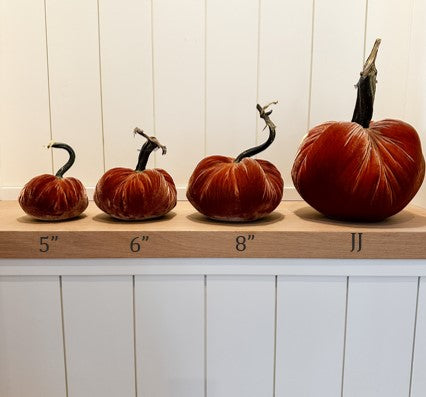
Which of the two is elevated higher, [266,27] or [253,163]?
[266,27]

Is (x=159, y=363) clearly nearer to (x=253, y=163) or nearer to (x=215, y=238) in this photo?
(x=215, y=238)

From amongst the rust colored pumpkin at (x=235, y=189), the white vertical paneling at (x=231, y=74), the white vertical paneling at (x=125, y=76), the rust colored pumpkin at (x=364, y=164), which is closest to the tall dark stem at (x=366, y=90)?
the rust colored pumpkin at (x=364, y=164)

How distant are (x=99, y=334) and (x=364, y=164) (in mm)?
432

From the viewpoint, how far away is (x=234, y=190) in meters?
0.55

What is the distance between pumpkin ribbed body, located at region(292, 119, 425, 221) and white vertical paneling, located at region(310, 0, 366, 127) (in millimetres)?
204

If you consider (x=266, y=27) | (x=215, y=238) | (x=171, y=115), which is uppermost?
(x=266, y=27)

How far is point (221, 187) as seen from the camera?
55cm

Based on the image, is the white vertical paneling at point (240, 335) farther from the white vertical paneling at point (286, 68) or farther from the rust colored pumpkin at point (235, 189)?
the white vertical paneling at point (286, 68)

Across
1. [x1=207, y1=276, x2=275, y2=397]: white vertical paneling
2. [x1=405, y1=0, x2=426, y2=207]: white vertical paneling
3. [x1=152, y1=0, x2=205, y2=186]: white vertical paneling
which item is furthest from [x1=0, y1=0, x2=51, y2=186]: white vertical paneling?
[x1=405, y1=0, x2=426, y2=207]: white vertical paneling

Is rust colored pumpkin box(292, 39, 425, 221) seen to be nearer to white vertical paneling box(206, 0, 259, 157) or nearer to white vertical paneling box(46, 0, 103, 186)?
white vertical paneling box(206, 0, 259, 157)

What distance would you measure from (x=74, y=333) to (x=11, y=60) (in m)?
0.53

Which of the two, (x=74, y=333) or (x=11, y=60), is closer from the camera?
(x=74, y=333)

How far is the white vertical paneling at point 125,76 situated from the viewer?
2.43ft

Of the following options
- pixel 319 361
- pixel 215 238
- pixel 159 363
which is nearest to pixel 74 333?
pixel 159 363
